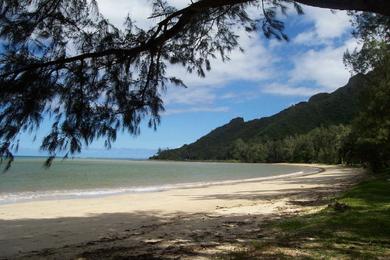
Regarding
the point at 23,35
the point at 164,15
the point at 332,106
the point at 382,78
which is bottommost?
the point at 23,35

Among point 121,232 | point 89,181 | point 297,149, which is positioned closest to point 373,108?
point 121,232

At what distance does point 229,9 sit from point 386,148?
87.0 feet

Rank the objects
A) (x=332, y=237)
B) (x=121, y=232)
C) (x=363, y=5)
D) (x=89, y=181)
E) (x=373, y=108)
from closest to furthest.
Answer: (x=363, y=5) → (x=332, y=237) → (x=121, y=232) → (x=373, y=108) → (x=89, y=181)

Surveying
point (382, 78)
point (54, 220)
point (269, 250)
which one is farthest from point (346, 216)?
point (382, 78)

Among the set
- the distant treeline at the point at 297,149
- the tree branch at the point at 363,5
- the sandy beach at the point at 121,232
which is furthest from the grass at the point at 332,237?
the distant treeline at the point at 297,149

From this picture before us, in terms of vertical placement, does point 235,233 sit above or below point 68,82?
below

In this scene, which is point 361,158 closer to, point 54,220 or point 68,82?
point 54,220

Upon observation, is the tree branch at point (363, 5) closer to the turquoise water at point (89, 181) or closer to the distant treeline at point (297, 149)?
the turquoise water at point (89, 181)

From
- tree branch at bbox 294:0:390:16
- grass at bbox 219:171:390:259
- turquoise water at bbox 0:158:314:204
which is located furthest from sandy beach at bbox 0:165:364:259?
tree branch at bbox 294:0:390:16

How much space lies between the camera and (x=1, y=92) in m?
5.78

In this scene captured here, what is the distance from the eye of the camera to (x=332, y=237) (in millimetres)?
7477

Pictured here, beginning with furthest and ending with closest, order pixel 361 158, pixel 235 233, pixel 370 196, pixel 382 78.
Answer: pixel 361 158
pixel 382 78
pixel 370 196
pixel 235 233

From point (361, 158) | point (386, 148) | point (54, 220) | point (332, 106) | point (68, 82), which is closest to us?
point (68, 82)

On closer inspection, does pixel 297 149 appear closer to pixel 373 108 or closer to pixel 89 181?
pixel 89 181
